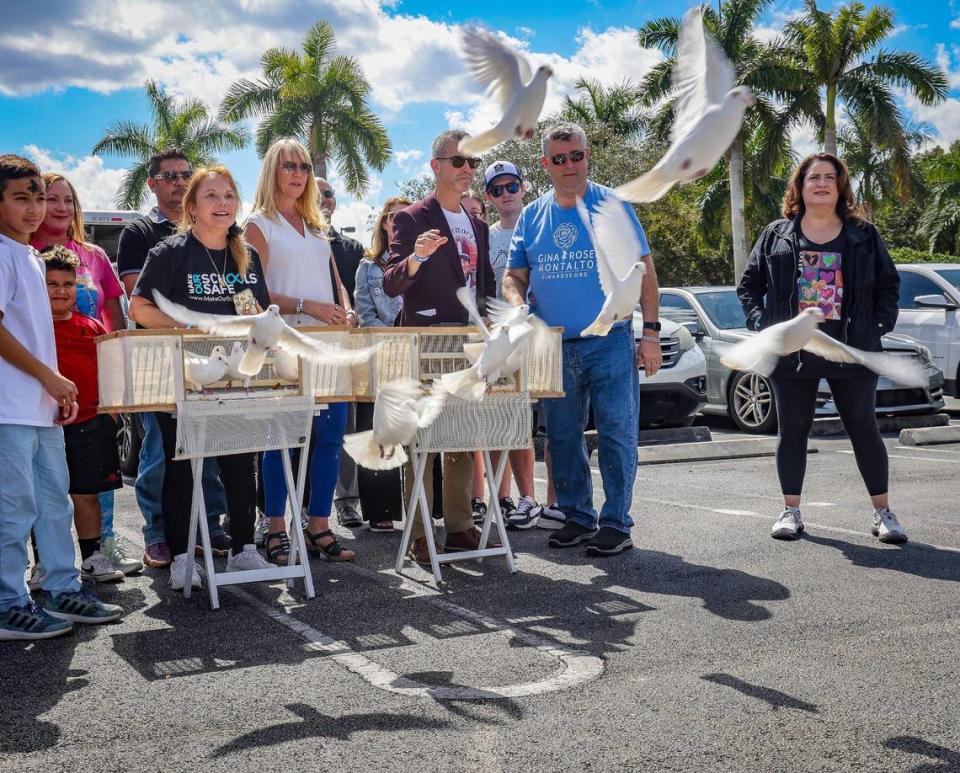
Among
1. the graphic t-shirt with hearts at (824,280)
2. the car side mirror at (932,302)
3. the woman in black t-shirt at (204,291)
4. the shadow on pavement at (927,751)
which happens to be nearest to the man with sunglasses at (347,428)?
the woman in black t-shirt at (204,291)

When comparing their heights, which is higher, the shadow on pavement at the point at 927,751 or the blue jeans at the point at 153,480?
the blue jeans at the point at 153,480

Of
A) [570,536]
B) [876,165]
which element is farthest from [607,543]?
[876,165]

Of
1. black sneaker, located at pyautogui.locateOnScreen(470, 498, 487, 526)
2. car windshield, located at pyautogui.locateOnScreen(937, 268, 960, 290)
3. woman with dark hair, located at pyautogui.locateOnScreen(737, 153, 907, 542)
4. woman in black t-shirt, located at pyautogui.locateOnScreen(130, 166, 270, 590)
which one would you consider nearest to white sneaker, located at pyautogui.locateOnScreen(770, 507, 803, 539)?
woman with dark hair, located at pyautogui.locateOnScreen(737, 153, 907, 542)

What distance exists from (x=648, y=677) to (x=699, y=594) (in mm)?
1388

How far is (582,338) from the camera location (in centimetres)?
670

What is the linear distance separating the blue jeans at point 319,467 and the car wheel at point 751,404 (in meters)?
7.83

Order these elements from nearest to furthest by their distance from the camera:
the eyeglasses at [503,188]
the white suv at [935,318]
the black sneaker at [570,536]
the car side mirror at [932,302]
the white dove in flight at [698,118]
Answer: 1. the white dove in flight at [698,118]
2. the black sneaker at [570,536]
3. the eyeglasses at [503,188]
4. the car side mirror at [932,302]
5. the white suv at [935,318]

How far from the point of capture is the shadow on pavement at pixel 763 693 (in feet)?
12.3

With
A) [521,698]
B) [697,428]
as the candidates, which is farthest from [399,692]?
[697,428]

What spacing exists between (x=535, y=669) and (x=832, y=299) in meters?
3.58

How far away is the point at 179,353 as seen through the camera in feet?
16.5

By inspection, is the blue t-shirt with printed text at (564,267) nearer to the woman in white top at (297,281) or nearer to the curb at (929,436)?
the woman in white top at (297,281)

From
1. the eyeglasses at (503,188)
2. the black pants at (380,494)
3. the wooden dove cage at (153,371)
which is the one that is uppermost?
the eyeglasses at (503,188)

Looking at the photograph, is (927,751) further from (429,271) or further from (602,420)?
(429,271)
